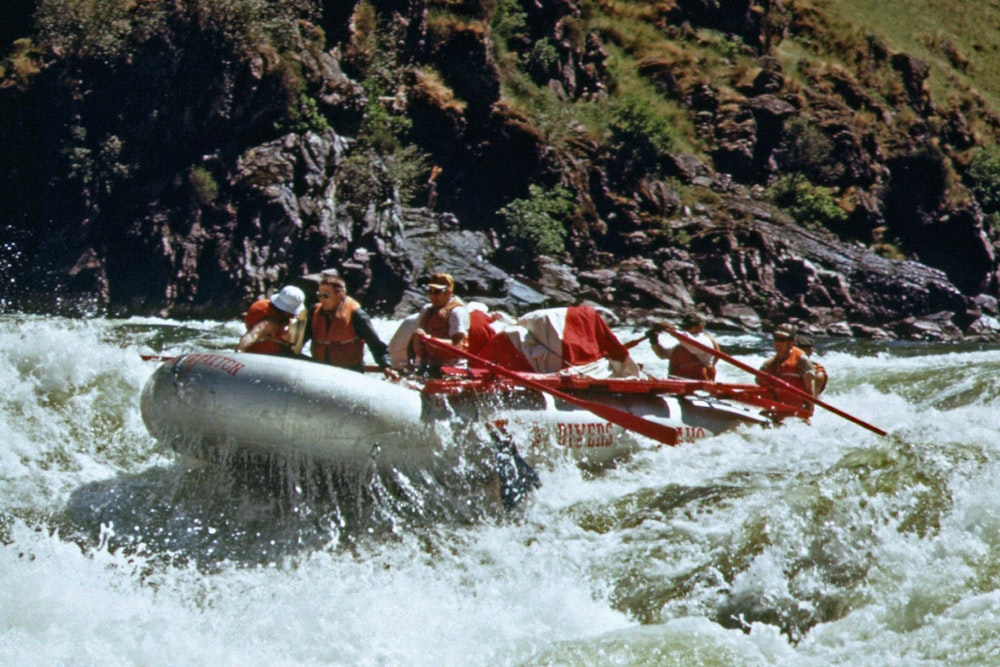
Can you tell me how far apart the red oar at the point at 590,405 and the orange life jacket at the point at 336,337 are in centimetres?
79

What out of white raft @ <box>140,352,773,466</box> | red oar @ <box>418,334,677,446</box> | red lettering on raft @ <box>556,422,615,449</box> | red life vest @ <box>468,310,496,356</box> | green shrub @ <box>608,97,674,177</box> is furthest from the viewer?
green shrub @ <box>608,97,674,177</box>

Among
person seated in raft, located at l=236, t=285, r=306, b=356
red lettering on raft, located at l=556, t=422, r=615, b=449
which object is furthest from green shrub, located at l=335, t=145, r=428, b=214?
red lettering on raft, located at l=556, t=422, r=615, b=449

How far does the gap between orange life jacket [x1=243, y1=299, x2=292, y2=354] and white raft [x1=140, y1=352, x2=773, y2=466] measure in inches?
24.1

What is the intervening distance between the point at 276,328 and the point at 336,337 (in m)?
0.55

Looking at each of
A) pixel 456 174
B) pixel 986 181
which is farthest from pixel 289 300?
pixel 986 181

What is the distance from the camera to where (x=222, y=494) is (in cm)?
687

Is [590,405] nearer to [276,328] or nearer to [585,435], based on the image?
[585,435]

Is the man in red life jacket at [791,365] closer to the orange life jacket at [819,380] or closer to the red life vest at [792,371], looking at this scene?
the red life vest at [792,371]

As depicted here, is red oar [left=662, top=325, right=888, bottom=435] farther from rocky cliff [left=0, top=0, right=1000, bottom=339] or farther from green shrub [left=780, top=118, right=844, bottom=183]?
green shrub [left=780, top=118, right=844, bottom=183]

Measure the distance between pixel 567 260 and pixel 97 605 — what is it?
49.6 ft

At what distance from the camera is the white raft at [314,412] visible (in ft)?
20.7

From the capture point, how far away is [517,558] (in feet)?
Result: 20.5

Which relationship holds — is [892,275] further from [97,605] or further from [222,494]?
[97,605]

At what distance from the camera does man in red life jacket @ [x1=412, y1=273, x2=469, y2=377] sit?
24.9 feet
